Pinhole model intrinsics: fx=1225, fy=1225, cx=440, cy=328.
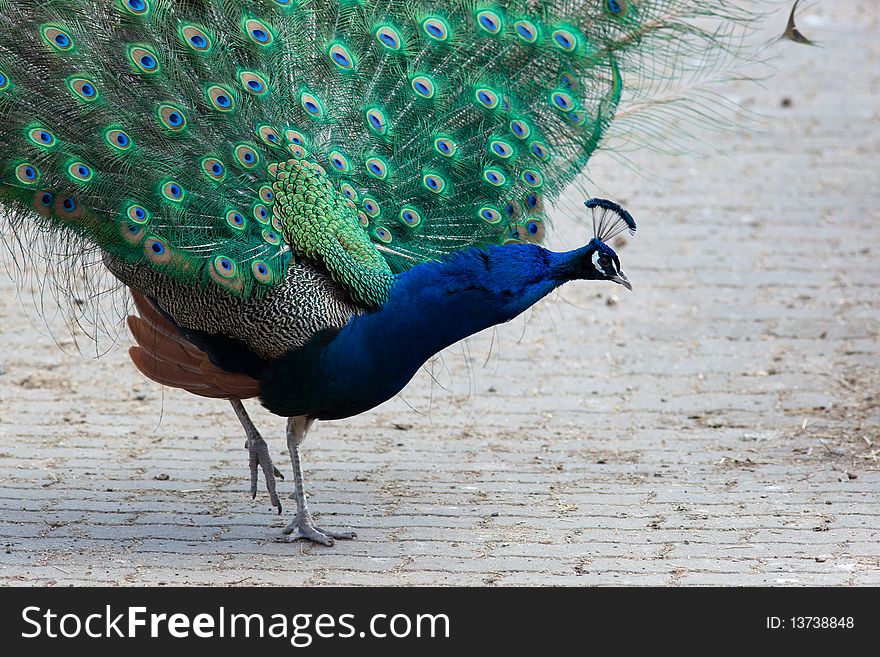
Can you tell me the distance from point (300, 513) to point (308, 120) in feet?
5.51

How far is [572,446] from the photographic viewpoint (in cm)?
653

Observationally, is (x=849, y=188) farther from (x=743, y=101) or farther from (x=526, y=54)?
(x=526, y=54)

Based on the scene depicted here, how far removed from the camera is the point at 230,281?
4801 mm

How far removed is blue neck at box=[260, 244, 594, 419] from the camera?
4895 mm

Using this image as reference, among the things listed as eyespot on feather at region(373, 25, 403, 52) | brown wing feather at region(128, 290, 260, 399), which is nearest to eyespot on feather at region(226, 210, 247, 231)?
brown wing feather at region(128, 290, 260, 399)

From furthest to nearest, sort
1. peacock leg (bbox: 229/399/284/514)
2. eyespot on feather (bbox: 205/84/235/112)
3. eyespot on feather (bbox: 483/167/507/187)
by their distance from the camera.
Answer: peacock leg (bbox: 229/399/284/514), eyespot on feather (bbox: 483/167/507/187), eyespot on feather (bbox: 205/84/235/112)

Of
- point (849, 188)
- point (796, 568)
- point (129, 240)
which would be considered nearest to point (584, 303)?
point (849, 188)

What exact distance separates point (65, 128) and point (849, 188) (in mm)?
7188

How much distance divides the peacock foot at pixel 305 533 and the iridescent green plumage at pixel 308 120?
1.07 m

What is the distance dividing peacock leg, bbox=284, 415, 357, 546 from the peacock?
1 cm

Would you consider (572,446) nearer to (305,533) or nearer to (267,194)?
(305,533)

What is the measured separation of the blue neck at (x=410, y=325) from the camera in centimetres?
489

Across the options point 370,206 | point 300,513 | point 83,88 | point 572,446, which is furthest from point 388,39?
point 572,446

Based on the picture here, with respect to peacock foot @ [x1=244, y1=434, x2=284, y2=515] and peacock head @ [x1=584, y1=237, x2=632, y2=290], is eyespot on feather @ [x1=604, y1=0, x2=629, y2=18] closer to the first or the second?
peacock head @ [x1=584, y1=237, x2=632, y2=290]
